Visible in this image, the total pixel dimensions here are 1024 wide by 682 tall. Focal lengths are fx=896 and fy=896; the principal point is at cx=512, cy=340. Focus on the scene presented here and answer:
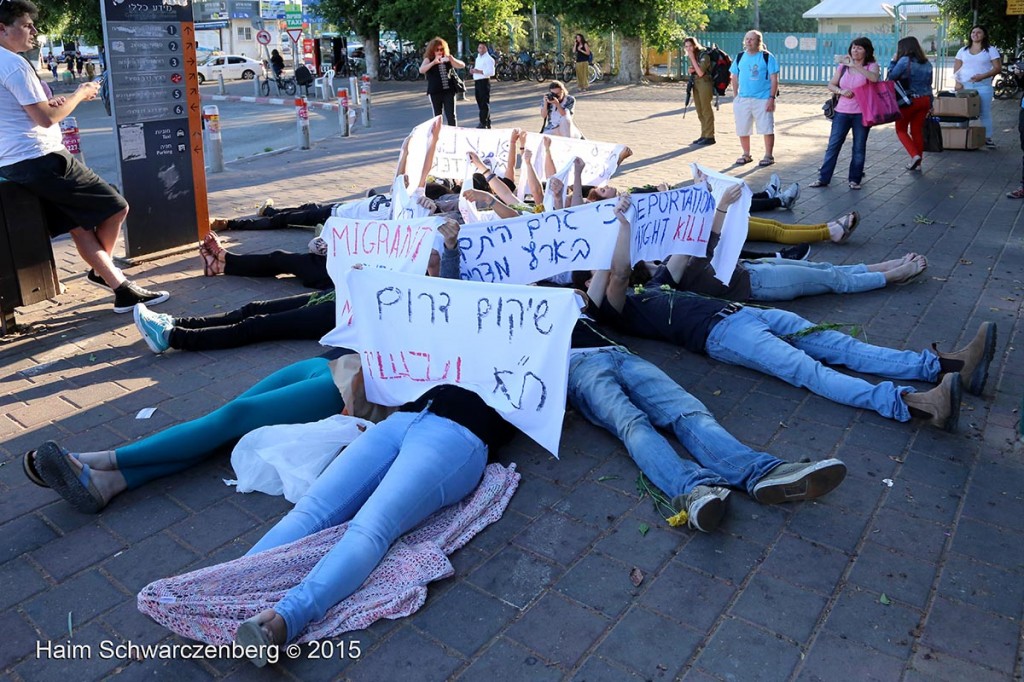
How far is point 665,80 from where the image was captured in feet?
92.6

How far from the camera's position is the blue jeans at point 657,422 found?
12.6 feet

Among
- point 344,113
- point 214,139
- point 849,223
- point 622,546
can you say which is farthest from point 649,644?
point 344,113

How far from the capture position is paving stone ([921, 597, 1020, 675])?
292 centimetres

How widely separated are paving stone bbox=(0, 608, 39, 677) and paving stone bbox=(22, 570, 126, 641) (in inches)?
1.4

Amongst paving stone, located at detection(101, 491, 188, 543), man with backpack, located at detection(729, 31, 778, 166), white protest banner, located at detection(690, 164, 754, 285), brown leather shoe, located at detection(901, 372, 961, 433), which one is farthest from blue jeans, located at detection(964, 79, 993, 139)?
paving stone, located at detection(101, 491, 188, 543)

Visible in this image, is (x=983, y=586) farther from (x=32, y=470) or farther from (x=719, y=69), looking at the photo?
(x=719, y=69)

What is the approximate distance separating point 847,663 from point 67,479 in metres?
3.13

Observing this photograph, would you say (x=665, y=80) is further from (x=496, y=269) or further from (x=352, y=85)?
(x=496, y=269)

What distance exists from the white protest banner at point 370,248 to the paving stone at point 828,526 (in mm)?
2155

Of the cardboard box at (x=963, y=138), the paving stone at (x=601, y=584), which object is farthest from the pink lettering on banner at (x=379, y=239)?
the cardboard box at (x=963, y=138)

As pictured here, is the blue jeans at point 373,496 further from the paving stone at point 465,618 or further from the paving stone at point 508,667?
the paving stone at point 508,667

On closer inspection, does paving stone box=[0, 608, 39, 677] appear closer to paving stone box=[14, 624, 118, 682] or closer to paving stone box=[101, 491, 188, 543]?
paving stone box=[14, 624, 118, 682]

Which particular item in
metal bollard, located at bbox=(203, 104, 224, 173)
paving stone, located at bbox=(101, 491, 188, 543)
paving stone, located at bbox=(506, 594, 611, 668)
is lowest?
paving stone, located at bbox=(506, 594, 611, 668)

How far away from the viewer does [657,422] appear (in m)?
4.27
